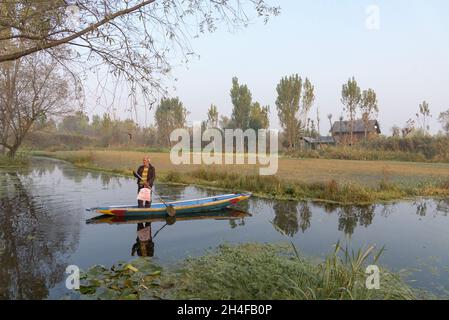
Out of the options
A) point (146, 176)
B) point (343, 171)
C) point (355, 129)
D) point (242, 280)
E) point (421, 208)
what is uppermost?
point (355, 129)

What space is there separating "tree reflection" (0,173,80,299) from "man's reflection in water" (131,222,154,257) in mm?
1512

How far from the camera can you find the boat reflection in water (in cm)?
802

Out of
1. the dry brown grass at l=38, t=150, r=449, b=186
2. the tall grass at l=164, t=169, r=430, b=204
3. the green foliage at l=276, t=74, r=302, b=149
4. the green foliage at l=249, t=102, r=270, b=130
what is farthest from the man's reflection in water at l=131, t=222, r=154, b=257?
the green foliage at l=249, t=102, r=270, b=130

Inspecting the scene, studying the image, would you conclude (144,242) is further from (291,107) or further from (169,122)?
(169,122)

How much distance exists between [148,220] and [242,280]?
621 cm

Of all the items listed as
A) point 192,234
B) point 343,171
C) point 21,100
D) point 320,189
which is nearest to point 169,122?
point 21,100

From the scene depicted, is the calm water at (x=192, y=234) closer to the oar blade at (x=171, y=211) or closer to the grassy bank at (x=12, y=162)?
the oar blade at (x=171, y=211)

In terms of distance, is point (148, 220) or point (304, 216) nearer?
point (148, 220)

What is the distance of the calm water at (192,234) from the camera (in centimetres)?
660

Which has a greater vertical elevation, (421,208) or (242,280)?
(242,280)

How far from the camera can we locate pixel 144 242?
27.8 ft

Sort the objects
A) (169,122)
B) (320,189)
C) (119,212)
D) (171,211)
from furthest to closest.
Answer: (169,122)
(320,189)
(171,211)
(119,212)

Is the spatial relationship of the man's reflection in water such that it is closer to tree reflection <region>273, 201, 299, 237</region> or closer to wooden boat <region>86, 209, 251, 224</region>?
wooden boat <region>86, 209, 251, 224</region>
